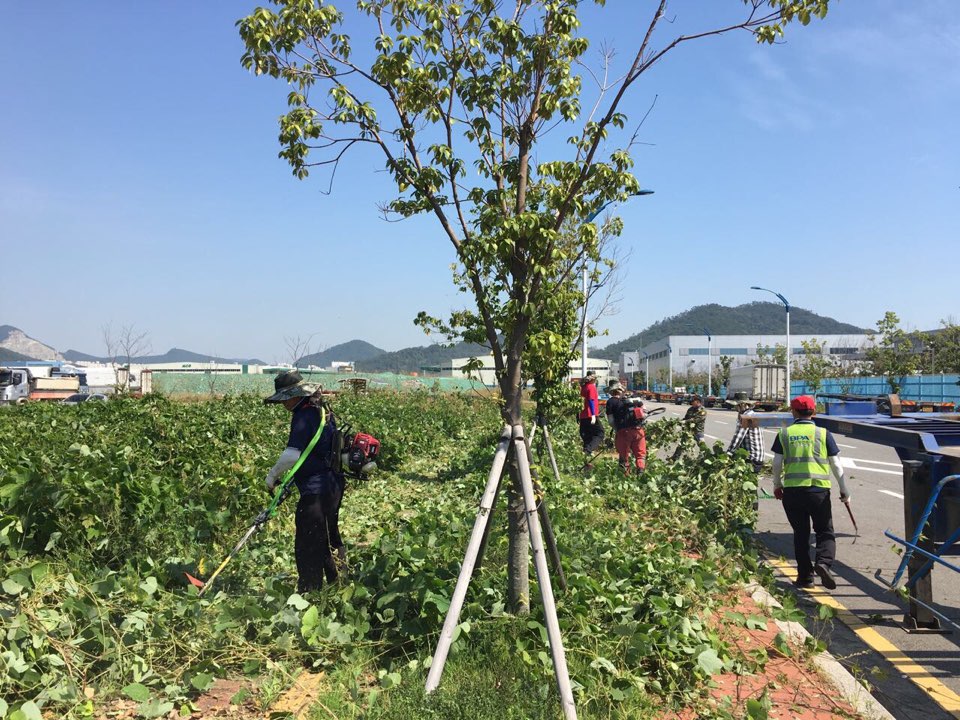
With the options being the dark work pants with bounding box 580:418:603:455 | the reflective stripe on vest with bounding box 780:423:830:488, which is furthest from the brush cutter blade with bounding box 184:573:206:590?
the dark work pants with bounding box 580:418:603:455

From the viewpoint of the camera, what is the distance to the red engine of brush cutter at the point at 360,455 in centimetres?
537

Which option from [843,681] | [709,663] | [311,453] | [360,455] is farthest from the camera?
[360,455]

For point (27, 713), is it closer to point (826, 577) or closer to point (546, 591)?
point (546, 591)

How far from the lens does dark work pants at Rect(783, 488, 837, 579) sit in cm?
614

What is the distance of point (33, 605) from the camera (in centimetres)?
423

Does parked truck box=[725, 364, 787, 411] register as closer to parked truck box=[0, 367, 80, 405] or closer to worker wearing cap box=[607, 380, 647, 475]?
worker wearing cap box=[607, 380, 647, 475]

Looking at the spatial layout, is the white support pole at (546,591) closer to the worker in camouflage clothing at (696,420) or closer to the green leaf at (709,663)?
the green leaf at (709,663)

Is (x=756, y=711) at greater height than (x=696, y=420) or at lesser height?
lesser

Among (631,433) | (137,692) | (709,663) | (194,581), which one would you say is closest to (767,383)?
(631,433)

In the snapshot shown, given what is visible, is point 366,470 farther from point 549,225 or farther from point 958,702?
point 958,702

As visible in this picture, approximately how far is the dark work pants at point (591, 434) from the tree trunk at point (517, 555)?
9678 millimetres

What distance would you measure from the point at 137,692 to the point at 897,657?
461 centimetres

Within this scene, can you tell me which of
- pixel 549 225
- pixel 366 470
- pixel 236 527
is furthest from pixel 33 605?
pixel 549 225

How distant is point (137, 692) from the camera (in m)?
3.46
